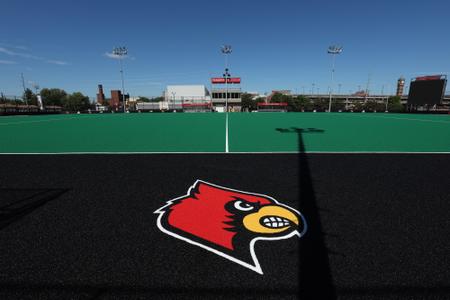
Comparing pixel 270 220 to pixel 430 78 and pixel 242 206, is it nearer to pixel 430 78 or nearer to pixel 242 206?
pixel 242 206

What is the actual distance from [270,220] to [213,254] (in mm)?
1181

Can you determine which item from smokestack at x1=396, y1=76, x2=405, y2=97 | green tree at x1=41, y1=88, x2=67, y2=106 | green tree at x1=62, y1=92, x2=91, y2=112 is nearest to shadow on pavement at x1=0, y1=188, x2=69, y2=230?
green tree at x1=62, y1=92, x2=91, y2=112

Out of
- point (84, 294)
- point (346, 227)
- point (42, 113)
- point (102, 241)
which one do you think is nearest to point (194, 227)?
point (102, 241)

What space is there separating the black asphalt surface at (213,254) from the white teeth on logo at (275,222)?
0.37m

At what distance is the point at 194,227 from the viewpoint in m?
3.38

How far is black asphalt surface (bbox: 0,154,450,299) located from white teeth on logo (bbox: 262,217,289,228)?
368mm

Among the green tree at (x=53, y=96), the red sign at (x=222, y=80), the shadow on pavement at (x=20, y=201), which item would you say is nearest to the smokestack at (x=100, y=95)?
the green tree at (x=53, y=96)

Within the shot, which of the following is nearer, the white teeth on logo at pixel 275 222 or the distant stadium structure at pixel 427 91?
the white teeth on logo at pixel 275 222

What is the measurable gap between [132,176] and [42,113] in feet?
146

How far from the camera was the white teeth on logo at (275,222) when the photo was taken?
11.2 feet

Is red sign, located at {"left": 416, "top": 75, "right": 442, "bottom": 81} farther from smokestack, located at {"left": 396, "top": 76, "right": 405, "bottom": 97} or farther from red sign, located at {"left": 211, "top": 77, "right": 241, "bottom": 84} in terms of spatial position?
smokestack, located at {"left": 396, "top": 76, "right": 405, "bottom": 97}

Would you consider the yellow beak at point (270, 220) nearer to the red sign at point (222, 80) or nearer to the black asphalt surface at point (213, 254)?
the black asphalt surface at point (213, 254)

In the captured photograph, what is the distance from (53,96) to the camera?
115625 millimetres

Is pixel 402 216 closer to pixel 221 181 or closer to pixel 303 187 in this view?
pixel 303 187
